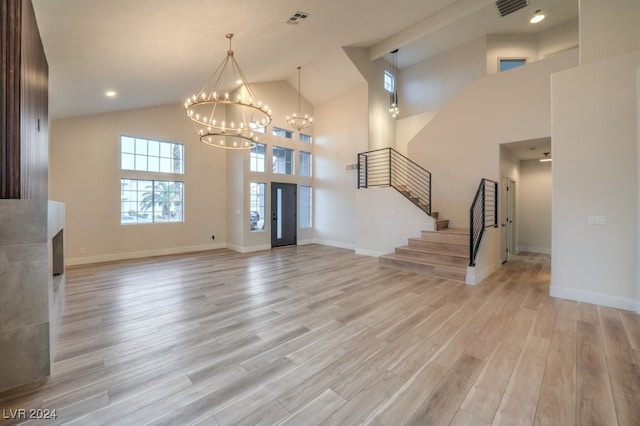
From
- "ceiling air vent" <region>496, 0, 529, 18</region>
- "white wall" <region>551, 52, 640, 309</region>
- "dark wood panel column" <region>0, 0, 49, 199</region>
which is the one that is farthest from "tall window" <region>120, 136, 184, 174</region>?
"ceiling air vent" <region>496, 0, 529, 18</region>

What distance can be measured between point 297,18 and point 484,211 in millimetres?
5147

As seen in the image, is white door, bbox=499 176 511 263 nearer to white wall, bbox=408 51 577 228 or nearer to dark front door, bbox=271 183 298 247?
white wall, bbox=408 51 577 228

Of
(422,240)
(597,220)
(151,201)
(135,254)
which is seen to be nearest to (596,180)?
(597,220)

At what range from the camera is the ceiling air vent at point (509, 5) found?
234 inches

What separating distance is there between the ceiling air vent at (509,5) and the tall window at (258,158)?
694cm

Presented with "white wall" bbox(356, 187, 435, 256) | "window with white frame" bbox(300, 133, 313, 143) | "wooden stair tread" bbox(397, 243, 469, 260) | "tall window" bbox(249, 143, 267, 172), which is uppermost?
"window with white frame" bbox(300, 133, 313, 143)

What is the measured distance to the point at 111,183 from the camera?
21.9 ft

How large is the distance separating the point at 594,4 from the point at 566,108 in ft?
5.91

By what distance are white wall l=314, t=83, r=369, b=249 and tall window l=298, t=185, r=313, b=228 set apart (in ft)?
0.88

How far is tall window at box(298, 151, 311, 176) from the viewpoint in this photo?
9.60 m

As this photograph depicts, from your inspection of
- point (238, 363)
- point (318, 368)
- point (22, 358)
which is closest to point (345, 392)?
point (318, 368)

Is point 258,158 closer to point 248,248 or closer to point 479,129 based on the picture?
point 248,248

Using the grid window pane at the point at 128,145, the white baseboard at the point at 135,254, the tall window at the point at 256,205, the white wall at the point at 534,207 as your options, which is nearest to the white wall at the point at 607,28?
the white wall at the point at 534,207

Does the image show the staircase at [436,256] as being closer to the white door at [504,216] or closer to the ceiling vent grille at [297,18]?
the white door at [504,216]
